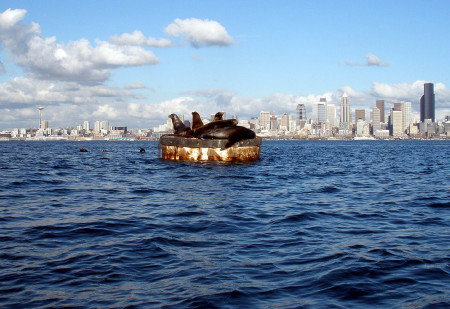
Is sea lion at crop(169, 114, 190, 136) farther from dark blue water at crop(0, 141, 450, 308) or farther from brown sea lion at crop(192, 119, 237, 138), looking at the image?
dark blue water at crop(0, 141, 450, 308)

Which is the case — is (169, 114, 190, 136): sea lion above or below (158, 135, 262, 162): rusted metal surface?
above

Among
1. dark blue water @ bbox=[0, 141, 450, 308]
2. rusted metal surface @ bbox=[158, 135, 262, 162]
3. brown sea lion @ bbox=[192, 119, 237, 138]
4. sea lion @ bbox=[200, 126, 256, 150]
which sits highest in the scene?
brown sea lion @ bbox=[192, 119, 237, 138]

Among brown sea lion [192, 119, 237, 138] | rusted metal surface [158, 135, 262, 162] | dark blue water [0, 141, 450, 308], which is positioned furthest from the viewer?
brown sea lion [192, 119, 237, 138]

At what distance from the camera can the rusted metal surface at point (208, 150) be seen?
2711 centimetres

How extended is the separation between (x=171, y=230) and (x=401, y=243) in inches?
166

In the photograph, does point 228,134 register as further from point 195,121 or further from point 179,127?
point 179,127

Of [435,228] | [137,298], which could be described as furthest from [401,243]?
[137,298]

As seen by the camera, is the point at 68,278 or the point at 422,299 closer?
the point at 422,299

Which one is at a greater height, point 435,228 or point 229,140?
point 229,140

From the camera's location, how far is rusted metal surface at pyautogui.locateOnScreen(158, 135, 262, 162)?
27.1m

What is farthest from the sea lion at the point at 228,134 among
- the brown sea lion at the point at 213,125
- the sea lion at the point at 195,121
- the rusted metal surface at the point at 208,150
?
the sea lion at the point at 195,121

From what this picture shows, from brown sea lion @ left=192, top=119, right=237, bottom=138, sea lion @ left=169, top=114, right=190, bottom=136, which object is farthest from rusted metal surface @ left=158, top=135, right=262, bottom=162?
sea lion @ left=169, top=114, right=190, bottom=136

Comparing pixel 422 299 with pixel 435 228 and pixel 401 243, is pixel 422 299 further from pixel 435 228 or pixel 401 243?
pixel 435 228

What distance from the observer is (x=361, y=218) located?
10781 millimetres
